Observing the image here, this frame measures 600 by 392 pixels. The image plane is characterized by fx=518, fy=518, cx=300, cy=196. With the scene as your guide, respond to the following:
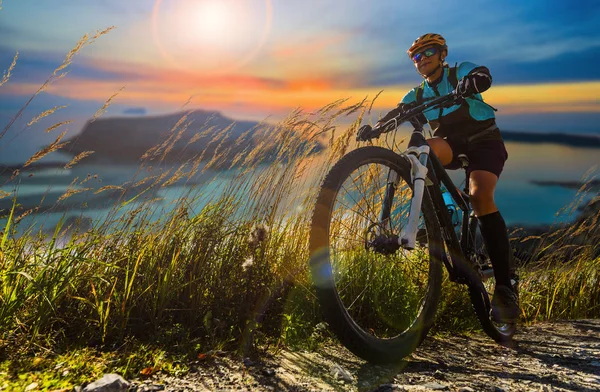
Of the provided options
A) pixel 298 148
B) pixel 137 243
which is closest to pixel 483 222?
pixel 298 148

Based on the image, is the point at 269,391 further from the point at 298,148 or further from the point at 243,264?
the point at 298,148

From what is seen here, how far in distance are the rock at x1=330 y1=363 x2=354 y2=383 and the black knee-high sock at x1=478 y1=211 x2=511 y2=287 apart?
1.56m

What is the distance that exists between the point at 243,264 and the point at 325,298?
2.57 ft

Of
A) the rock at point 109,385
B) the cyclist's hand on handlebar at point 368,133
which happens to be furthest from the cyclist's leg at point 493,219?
the rock at point 109,385

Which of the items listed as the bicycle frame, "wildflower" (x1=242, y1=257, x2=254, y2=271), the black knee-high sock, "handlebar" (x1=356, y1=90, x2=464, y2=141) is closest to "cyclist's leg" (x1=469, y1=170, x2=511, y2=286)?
the black knee-high sock

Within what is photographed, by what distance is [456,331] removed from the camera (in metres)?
4.01

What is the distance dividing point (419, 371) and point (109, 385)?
1.66 meters

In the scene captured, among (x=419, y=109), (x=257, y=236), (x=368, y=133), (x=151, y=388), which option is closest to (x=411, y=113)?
(x=419, y=109)

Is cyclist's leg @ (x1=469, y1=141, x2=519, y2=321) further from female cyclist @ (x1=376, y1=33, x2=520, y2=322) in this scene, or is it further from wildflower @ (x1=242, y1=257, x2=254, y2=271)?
wildflower @ (x1=242, y1=257, x2=254, y2=271)

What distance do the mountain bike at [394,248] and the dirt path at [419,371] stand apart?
0.47 ft

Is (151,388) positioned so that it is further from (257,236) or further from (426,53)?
(426,53)

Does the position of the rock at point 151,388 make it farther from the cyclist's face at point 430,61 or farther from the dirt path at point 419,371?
the cyclist's face at point 430,61

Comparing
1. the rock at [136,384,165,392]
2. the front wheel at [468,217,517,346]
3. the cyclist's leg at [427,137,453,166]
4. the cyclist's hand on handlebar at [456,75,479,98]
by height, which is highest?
the cyclist's hand on handlebar at [456,75,479,98]

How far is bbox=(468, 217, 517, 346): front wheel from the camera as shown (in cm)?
361
